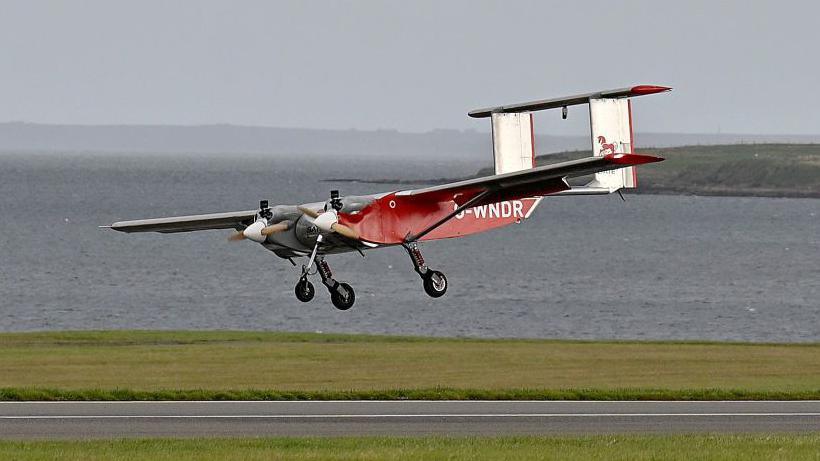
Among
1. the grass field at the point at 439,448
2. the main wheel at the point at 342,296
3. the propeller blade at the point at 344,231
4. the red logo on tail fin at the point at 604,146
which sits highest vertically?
the red logo on tail fin at the point at 604,146

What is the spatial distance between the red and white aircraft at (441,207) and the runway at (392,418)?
25.7ft

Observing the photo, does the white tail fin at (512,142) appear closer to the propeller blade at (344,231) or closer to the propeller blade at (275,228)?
the propeller blade at (344,231)

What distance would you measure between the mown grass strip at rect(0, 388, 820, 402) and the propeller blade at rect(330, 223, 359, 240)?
17.0m

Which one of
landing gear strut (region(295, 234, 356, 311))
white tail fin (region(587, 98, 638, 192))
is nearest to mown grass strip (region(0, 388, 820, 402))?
white tail fin (region(587, 98, 638, 192))

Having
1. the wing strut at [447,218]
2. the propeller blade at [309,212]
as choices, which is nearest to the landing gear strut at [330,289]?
the propeller blade at [309,212]

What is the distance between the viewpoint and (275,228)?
30719 mm

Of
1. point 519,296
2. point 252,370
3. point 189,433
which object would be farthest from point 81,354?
point 519,296

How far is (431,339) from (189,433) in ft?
134

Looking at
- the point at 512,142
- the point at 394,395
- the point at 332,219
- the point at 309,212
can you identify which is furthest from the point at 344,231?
the point at 394,395

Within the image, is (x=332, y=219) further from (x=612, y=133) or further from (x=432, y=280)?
(x=612, y=133)

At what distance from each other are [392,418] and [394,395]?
5.13 meters

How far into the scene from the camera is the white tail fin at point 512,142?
3497 centimetres

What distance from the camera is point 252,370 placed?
57062 millimetres

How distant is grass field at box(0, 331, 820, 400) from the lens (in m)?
48.0
